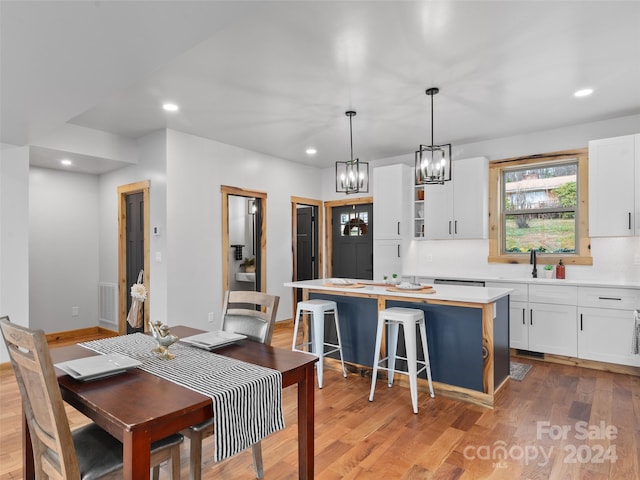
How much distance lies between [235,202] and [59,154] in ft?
8.92

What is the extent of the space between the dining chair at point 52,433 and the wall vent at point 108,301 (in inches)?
166

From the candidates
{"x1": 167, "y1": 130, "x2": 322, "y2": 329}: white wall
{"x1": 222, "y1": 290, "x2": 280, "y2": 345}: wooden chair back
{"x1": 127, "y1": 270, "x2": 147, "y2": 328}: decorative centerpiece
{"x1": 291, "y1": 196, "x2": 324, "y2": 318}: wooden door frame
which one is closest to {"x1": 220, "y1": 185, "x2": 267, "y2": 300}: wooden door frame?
A: {"x1": 167, "y1": 130, "x2": 322, "y2": 329}: white wall

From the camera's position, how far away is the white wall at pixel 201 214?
15.3ft

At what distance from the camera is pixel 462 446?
8.16 feet

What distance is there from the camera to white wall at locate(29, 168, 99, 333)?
5.22m

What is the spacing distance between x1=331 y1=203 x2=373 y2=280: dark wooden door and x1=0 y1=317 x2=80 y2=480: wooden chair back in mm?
5230

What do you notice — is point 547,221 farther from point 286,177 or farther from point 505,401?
point 286,177

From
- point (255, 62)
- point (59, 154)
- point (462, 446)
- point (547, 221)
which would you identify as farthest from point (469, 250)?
point (59, 154)

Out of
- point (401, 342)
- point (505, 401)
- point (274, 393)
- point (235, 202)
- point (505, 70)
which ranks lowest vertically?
point (505, 401)

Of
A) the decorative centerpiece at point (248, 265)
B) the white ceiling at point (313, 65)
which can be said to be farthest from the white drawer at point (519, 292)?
the decorative centerpiece at point (248, 265)

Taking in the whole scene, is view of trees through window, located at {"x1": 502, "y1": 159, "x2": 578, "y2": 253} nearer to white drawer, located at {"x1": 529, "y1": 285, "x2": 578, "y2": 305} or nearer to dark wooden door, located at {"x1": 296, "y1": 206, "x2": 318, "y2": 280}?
white drawer, located at {"x1": 529, "y1": 285, "x2": 578, "y2": 305}

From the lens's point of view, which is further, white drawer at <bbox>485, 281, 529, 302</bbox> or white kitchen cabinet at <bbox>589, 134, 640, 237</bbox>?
white drawer at <bbox>485, 281, 529, 302</bbox>

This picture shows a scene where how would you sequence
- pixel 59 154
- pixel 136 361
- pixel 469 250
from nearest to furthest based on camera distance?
pixel 136 361, pixel 59 154, pixel 469 250

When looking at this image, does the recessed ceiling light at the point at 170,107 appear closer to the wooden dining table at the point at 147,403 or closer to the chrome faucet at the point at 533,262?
the wooden dining table at the point at 147,403
